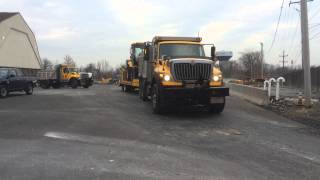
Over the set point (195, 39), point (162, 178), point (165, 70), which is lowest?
point (162, 178)

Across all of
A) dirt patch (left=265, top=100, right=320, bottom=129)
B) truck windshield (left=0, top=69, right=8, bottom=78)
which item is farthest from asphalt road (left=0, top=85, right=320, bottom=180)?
truck windshield (left=0, top=69, right=8, bottom=78)

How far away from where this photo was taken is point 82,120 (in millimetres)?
15438

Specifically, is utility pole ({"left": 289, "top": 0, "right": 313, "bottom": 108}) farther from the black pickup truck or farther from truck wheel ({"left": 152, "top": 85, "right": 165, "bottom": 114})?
the black pickup truck

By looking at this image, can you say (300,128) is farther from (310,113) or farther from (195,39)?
(195,39)

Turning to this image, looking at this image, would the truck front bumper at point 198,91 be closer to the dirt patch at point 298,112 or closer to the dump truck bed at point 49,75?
the dirt patch at point 298,112

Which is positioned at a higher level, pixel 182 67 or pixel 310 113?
pixel 182 67

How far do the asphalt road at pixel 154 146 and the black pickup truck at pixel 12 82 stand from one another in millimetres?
11311

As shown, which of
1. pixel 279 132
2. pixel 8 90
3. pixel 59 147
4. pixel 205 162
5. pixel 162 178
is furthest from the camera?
pixel 8 90

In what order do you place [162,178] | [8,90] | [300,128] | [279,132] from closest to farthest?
[162,178], [279,132], [300,128], [8,90]

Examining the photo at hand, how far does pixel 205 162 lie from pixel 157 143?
2.26 meters

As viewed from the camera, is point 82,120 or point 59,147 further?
point 82,120

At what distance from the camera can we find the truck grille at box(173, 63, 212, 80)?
55.8 feet

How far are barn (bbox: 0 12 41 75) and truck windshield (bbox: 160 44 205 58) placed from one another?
190 ft

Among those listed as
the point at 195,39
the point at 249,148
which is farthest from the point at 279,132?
the point at 195,39
